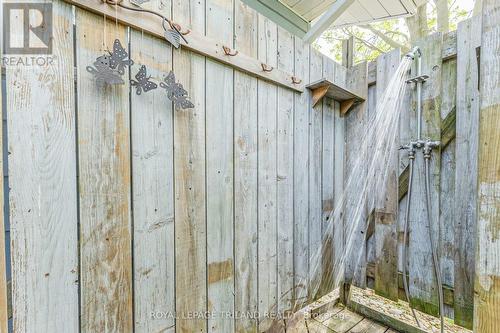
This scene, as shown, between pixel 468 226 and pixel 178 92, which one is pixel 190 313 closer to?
pixel 178 92

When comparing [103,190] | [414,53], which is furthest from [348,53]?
[103,190]

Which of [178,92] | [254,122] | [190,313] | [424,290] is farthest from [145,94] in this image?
[424,290]

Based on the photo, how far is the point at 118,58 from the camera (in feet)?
2.62

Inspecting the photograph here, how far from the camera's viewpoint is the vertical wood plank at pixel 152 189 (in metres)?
0.89

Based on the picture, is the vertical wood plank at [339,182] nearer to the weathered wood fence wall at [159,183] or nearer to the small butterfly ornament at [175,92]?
the weathered wood fence wall at [159,183]

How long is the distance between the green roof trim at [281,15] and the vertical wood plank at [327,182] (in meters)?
0.93

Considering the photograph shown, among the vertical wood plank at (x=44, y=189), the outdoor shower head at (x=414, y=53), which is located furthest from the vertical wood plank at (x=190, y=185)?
the outdoor shower head at (x=414, y=53)

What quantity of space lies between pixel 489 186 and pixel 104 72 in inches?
44.6

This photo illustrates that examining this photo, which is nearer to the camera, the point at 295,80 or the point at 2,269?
the point at 2,269

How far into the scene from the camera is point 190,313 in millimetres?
1050

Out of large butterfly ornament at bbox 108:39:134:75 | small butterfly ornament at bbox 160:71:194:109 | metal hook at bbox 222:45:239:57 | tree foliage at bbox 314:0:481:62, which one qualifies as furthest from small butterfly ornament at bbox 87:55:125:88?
tree foliage at bbox 314:0:481:62

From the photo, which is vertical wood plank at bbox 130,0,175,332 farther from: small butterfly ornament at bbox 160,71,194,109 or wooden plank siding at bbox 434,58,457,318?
wooden plank siding at bbox 434,58,457,318

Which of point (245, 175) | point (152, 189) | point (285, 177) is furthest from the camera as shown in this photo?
point (285, 177)

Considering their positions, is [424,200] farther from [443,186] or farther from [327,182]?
[327,182]
